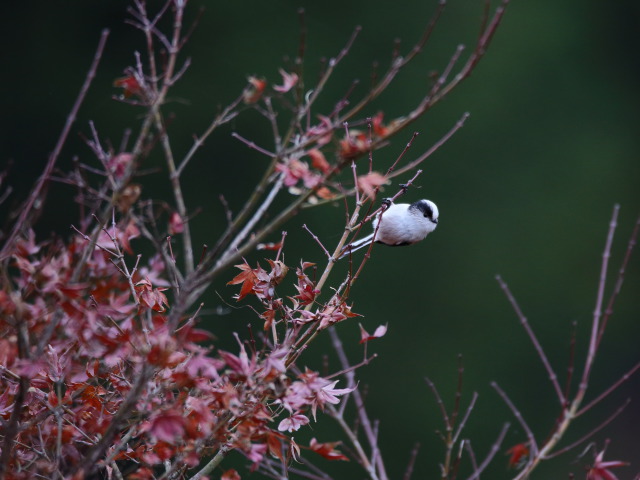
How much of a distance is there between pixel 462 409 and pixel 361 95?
3.86 metres

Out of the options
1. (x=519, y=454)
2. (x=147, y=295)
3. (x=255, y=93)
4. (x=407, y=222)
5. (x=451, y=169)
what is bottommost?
(x=451, y=169)

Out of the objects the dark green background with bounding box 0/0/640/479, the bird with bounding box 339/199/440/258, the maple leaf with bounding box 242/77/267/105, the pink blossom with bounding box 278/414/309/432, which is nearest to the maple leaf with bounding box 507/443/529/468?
the pink blossom with bounding box 278/414/309/432

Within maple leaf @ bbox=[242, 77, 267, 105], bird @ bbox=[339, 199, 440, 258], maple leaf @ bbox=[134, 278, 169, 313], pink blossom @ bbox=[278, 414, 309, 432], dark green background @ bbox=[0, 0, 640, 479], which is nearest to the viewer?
maple leaf @ bbox=[242, 77, 267, 105]

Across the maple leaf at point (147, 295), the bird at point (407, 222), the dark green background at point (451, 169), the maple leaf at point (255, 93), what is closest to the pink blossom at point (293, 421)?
the maple leaf at point (147, 295)

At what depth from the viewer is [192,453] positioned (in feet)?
4.90

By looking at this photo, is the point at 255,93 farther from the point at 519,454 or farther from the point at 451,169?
the point at 451,169

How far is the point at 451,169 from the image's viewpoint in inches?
393

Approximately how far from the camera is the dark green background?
28.8 ft

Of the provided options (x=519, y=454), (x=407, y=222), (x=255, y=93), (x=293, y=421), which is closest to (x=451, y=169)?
(x=407, y=222)

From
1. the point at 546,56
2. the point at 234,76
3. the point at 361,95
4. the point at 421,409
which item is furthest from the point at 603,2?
the point at 421,409

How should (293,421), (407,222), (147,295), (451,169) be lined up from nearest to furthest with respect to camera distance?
(293,421) → (147,295) → (407,222) → (451,169)

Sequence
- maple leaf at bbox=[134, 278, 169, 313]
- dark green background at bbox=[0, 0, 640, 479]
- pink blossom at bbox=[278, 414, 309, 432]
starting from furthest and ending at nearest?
dark green background at bbox=[0, 0, 640, 479] → maple leaf at bbox=[134, 278, 169, 313] → pink blossom at bbox=[278, 414, 309, 432]

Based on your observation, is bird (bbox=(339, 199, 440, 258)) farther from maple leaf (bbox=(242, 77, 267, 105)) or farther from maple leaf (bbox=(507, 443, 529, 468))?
maple leaf (bbox=(242, 77, 267, 105))

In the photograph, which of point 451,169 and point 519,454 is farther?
point 451,169
